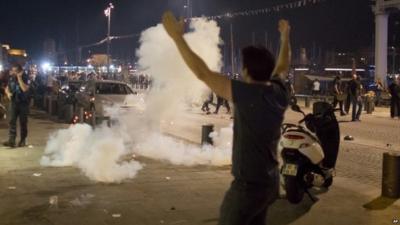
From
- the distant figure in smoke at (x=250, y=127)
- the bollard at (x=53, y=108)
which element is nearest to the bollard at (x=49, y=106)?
the bollard at (x=53, y=108)

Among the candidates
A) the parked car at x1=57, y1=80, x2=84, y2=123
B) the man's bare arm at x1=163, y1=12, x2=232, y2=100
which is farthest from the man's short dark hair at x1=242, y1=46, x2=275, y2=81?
the parked car at x1=57, y1=80, x2=84, y2=123

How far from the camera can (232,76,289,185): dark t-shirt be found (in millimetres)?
3502

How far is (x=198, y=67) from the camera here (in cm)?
353

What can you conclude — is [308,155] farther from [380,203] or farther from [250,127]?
[250,127]

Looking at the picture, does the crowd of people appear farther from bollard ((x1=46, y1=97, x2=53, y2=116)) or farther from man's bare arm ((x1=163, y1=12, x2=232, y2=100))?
man's bare arm ((x1=163, y1=12, x2=232, y2=100))

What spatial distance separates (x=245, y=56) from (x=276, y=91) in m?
0.32

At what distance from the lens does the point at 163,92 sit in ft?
41.8

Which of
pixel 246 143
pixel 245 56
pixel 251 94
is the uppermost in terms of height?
pixel 245 56

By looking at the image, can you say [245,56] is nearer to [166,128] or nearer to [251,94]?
[251,94]

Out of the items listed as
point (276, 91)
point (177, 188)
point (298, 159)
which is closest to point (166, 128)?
point (177, 188)

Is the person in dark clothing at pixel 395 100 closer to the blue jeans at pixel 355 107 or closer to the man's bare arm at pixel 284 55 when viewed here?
the blue jeans at pixel 355 107

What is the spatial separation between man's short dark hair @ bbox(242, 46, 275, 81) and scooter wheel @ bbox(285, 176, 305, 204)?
4286mm

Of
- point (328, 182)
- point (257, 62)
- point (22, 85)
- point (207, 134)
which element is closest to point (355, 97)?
point (207, 134)

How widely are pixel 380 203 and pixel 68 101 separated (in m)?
16.3
